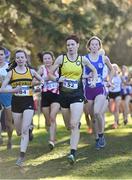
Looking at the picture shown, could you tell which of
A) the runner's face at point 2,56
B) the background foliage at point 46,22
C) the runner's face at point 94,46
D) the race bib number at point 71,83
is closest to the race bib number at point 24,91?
the race bib number at point 71,83

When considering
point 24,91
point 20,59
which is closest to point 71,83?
point 24,91

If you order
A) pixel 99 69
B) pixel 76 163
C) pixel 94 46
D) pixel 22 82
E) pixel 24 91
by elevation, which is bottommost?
pixel 76 163

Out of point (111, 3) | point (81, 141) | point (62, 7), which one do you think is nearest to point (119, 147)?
point (81, 141)

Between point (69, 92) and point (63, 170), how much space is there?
56.3 inches

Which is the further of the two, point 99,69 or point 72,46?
point 99,69

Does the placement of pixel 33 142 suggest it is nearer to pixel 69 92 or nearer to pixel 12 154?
pixel 12 154

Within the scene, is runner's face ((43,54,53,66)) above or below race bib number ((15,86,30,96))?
above

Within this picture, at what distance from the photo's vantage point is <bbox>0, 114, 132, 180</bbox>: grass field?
9.15m

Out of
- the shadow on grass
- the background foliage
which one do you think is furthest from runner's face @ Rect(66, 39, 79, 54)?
the background foliage

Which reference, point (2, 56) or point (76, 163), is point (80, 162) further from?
point (2, 56)

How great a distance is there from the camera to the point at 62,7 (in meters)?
21.5

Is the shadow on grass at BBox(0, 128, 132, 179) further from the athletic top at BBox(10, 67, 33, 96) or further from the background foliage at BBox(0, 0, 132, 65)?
the background foliage at BBox(0, 0, 132, 65)

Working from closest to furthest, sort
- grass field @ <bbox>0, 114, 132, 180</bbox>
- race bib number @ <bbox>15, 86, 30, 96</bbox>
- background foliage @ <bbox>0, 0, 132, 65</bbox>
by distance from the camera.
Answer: grass field @ <bbox>0, 114, 132, 180</bbox> < race bib number @ <bbox>15, 86, 30, 96</bbox> < background foliage @ <bbox>0, 0, 132, 65</bbox>

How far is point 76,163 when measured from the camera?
396 inches
